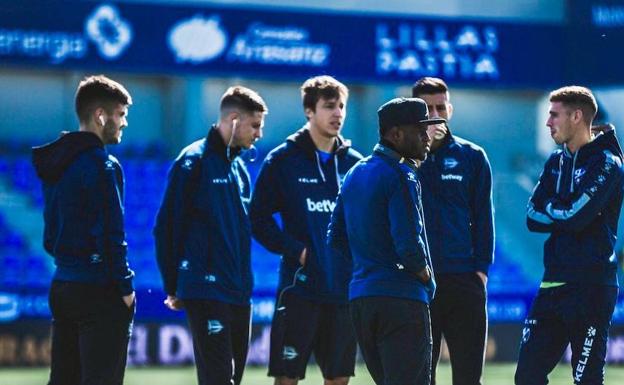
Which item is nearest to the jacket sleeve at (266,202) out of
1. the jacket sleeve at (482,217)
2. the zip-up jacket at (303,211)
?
the zip-up jacket at (303,211)

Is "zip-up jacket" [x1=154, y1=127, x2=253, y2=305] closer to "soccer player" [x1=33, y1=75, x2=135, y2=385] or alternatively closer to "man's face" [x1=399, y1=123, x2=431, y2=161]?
"soccer player" [x1=33, y1=75, x2=135, y2=385]

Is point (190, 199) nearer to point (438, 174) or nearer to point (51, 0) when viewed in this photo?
point (438, 174)

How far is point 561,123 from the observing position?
7.46 m

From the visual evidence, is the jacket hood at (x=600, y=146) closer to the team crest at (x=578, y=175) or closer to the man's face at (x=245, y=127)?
the team crest at (x=578, y=175)

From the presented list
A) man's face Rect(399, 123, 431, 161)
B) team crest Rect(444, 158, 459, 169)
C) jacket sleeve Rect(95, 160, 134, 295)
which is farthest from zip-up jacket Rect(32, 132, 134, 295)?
team crest Rect(444, 158, 459, 169)

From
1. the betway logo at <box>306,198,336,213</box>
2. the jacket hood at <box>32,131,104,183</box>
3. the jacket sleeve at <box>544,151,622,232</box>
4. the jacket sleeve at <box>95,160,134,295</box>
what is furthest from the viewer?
the betway logo at <box>306,198,336,213</box>

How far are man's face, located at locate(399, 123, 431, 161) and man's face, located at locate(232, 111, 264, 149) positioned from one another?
154 cm

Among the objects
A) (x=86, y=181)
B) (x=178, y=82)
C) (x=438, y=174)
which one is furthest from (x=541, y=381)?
(x=178, y=82)

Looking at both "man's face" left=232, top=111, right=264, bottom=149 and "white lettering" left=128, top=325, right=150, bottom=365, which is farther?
"white lettering" left=128, top=325, right=150, bottom=365

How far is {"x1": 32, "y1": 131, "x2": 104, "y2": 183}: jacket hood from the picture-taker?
6914 mm

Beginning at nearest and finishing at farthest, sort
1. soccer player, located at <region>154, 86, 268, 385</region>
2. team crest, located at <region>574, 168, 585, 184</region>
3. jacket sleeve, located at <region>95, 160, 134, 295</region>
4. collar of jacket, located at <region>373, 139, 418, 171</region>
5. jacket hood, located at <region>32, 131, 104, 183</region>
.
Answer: collar of jacket, located at <region>373, 139, 418, 171</region>, jacket sleeve, located at <region>95, 160, 134, 295</region>, jacket hood, located at <region>32, 131, 104, 183</region>, team crest, located at <region>574, 168, 585, 184</region>, soccer player, located at <region>154, 86, 268, 385</region>

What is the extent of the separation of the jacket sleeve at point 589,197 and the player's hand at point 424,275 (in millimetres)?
1152

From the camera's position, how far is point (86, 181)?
6.82 meters

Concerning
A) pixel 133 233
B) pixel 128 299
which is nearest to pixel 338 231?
pixel 128 299
